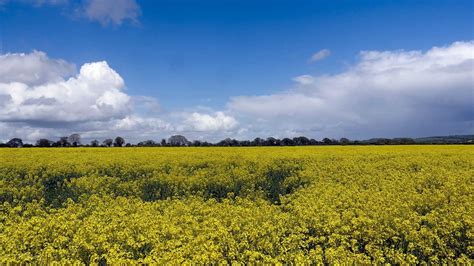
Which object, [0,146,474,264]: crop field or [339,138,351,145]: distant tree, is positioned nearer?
[0,146,474,264]: crop field

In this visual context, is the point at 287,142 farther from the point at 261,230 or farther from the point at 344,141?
the point at 261,230

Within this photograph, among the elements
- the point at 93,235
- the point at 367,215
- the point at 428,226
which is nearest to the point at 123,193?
the point at 93,235

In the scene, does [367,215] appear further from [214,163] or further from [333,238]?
[214,163]

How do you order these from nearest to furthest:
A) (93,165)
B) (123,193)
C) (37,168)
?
(123,193) < (37,168) < (93,165)

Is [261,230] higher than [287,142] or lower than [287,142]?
lower

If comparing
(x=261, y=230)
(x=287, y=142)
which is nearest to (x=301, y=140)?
(x=287, y=142)

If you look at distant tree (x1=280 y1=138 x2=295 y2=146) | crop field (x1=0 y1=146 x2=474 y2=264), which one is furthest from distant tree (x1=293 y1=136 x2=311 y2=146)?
crop field (x1=0 y1=146 x2=474 y2=264)

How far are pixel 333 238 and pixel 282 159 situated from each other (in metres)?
16.5

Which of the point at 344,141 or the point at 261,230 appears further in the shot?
the point at 344,141

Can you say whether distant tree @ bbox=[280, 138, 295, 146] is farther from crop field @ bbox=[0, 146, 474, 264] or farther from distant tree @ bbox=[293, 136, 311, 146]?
crop field @ bbox=[0, 146, 474, 264]

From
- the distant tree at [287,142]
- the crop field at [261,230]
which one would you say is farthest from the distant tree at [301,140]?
the crop field at [261,230]

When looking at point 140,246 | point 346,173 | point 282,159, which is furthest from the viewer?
point 282,159

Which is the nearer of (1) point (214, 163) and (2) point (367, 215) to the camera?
(2) point (367, 215)

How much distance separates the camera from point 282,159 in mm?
23594
